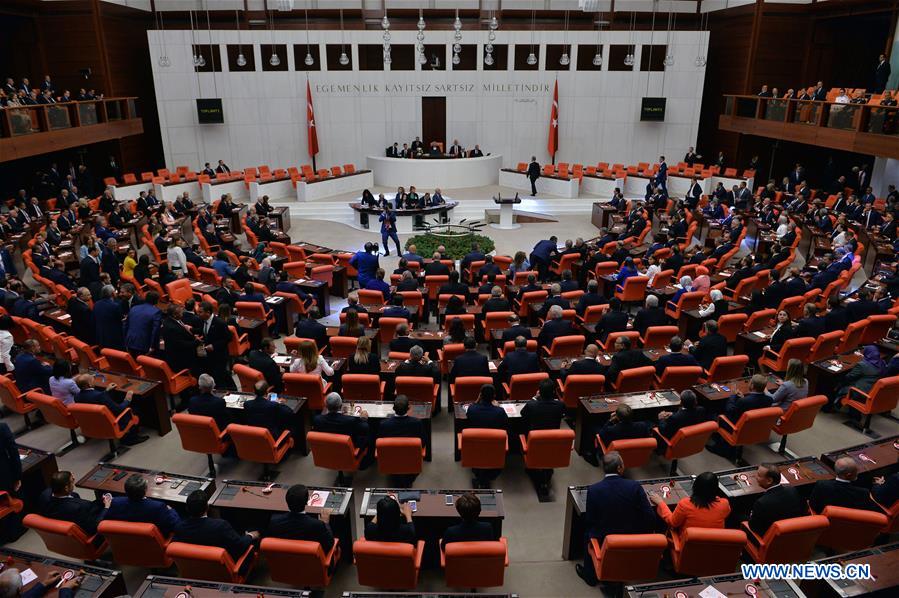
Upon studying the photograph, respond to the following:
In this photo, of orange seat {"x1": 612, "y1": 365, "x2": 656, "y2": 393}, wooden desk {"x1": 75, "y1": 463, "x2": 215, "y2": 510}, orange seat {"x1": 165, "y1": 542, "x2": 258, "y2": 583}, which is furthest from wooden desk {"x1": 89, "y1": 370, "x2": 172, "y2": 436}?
orange seat {"x1": 612, "y1": 365, "x2": 656, "y2": 393}

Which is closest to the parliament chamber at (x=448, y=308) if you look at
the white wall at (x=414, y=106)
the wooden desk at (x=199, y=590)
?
the wooden desk at (x=199, y=590)

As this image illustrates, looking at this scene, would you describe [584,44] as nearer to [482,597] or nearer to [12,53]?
[12,53]

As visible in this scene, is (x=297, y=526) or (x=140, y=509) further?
(x=140, y=509)

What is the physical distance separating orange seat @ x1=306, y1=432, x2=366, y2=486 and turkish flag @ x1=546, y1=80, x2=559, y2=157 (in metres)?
22.3

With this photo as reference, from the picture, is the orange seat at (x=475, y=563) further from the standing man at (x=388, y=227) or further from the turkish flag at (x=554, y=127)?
the turkish flag at (x=554, y=127)

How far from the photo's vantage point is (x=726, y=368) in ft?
27.3

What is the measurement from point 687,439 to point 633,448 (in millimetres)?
746

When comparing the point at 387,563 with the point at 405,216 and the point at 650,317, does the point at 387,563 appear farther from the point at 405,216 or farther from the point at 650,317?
the point at 405,216

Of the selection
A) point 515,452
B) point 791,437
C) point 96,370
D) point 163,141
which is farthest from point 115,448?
point 163,141

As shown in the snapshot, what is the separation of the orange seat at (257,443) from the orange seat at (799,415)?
19.4ft

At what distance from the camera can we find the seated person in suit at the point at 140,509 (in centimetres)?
503

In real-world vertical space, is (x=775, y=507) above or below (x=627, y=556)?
above

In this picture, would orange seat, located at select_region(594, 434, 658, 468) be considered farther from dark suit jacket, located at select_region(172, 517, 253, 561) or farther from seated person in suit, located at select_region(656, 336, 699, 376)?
dark suit jacket, located at select_region(172, 517, 253, 561)

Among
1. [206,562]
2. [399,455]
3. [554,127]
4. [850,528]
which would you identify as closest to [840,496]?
[850,528]
